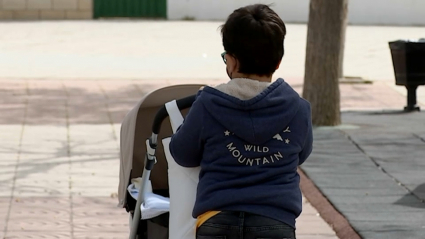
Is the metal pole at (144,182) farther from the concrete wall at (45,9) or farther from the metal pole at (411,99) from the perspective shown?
the concrete wall at (45,9)

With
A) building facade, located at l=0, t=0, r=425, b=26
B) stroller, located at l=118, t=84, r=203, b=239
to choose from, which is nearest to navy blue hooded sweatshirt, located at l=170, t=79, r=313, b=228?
stroller, located at l=118, t=84, r=203, b=239

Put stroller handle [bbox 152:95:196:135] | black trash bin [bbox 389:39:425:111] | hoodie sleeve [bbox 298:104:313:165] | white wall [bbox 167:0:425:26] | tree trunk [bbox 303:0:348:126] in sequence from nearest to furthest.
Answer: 1. hoodie sleeve [bbox 298:104:313:165]
2. stroller handle [bbox 152:95:196:135]
3. tree trunk [bbox 303:0:348:126]
4. black trash bin [bbox 389:39:425:111]
5. white wall [bbox 167:0:425:26]

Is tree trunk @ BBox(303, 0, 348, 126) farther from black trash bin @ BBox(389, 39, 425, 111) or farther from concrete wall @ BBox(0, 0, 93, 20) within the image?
concrete wall @ BBox(0, 0, 93, 20)

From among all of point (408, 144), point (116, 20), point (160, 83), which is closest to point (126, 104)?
point (160, 83)

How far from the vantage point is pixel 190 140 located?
326cm

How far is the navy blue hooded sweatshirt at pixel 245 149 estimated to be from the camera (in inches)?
126

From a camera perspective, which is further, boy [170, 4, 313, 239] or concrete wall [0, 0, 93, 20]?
concrete wall [0, 0, 93, 20]

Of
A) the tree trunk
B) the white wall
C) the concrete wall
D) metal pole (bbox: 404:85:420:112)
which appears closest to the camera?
the tree trunk

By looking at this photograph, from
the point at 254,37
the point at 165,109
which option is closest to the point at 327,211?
the point at 165,109

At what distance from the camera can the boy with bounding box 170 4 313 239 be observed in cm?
318

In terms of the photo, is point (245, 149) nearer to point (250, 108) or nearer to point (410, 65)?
point (250, 108)

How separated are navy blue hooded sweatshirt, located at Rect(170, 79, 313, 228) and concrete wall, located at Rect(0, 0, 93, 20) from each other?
21911 millimetres

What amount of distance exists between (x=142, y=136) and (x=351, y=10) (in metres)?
21.8

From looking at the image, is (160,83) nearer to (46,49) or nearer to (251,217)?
(46,49)
